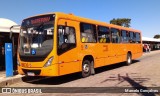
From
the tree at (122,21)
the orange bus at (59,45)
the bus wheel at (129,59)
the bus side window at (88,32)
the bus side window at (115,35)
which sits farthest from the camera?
the tree at (122,21)

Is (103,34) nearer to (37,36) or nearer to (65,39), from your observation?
(65,39)

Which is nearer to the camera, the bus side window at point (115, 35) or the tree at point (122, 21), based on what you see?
the bus side window at point (115, 35)

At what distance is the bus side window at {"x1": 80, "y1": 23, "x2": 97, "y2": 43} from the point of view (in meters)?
12.8

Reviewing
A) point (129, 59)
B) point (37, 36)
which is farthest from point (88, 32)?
point (129, 59)

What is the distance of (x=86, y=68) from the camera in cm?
1305

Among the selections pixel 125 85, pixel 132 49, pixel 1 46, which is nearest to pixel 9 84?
pixel 125 85

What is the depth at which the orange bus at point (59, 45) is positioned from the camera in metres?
10.5

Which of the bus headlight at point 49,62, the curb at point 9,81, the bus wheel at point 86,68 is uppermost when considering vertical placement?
the bus headlight at point 49,62

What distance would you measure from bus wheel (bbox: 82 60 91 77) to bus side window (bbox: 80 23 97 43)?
1.13 meters

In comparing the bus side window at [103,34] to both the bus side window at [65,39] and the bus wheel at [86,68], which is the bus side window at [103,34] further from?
the bus side window at [65,39]

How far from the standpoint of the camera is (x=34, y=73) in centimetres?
1085

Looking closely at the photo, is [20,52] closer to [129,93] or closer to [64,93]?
[64,93]

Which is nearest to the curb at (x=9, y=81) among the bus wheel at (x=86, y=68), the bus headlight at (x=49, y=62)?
the bus headlight at (x=49, y=62)

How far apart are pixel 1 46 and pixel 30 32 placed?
9028 millimetres
